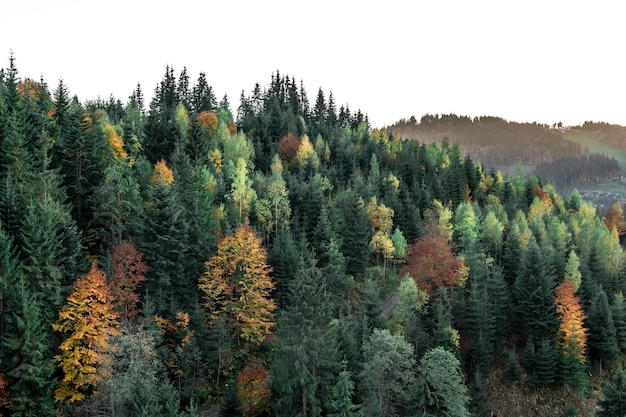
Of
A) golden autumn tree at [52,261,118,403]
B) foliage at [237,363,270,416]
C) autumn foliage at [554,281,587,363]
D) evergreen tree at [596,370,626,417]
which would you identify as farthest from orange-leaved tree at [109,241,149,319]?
autumn foliage at [554,281,587,363]

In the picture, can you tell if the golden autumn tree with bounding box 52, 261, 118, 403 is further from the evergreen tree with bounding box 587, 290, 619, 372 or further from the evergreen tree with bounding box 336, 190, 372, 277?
the evergreen tree with bounding box 587, 290, 619, 372

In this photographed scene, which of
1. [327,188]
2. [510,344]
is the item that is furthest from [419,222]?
[510,344]

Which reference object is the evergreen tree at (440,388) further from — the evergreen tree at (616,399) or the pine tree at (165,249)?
the pine tree at (165,249)

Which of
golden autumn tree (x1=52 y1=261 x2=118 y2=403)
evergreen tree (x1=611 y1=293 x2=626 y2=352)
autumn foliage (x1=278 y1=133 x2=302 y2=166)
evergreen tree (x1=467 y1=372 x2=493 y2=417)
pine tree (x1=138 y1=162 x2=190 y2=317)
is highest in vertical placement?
autumn foliage (x1=278 y1=133 x2=302 y2=166)

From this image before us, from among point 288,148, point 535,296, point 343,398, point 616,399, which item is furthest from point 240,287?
point 288,148

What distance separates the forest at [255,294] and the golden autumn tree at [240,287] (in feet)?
0.76

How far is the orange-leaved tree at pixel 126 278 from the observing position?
40.6 metres

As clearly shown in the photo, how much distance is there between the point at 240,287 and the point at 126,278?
11756 mm

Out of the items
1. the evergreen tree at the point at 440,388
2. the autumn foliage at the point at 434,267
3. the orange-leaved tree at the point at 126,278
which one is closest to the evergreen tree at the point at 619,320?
the autumn foliage at the point at 434,267

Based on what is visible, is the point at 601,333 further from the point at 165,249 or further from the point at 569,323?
the point at 165,249

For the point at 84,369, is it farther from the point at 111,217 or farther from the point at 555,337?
the point at 555,337

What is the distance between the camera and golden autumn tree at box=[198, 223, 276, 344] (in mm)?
47250

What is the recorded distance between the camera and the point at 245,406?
1495 inches

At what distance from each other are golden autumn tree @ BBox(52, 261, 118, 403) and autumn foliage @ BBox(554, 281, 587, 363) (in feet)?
177
